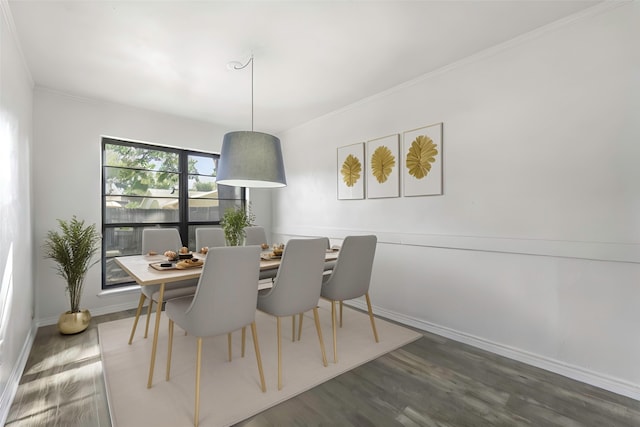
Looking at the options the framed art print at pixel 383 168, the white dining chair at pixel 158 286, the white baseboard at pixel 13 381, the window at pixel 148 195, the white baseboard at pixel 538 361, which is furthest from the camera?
the window at pixel 148 195

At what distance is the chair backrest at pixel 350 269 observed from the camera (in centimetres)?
234

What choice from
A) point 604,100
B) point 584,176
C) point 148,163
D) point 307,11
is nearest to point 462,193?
point 584,176

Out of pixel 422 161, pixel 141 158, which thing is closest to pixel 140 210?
pixel 141 158

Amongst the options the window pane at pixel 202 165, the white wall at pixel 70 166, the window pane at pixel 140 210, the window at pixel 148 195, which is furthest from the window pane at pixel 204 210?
the white wall at pixel 70 166

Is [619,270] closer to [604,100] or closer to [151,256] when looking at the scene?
[604,100]

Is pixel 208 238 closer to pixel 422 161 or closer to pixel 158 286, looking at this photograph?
pixel 158 286

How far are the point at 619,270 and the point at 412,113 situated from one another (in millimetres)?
2018

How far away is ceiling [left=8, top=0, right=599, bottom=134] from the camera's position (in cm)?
191

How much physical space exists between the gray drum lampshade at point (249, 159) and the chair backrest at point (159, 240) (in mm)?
1140

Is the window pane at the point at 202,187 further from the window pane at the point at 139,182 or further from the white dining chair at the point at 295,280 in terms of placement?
the white dining chair at the point at 295,280

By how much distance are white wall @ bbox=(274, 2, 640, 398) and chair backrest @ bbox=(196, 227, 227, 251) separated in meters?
1.88

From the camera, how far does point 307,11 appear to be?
1.93 m

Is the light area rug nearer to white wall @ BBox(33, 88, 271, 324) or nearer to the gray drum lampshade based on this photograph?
white wall @ BBox(33, 88, 271, 324)

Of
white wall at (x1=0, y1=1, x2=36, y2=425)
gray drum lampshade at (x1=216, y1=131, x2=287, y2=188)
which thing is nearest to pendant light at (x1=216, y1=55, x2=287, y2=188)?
gray drum lampshade at (x1=216, y1=131, x2=287, y2=188)
